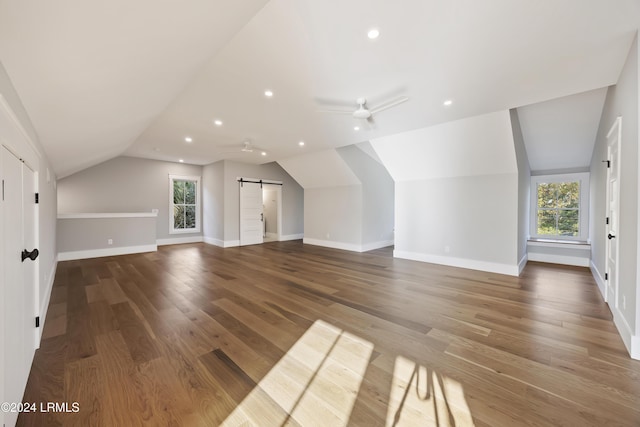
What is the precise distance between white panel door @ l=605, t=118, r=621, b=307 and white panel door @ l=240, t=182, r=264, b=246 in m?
7.80

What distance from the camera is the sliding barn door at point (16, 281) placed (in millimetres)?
1349

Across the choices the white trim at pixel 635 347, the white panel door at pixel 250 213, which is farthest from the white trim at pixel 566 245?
the white panel door at pixel 250 213

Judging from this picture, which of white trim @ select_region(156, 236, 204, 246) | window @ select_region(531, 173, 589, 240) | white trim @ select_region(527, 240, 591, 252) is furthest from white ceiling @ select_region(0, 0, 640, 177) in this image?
white trim @ select_region(156, 236, 204, 246)

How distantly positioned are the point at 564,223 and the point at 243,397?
782 centimetres

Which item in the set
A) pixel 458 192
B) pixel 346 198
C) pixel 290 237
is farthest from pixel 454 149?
pixel 290 237

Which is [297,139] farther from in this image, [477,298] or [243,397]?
[243,397]

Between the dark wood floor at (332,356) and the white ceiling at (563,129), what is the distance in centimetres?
273

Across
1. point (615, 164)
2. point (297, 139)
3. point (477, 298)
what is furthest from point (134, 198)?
point (615, 164)

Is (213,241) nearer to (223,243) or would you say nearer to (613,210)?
(223,243)

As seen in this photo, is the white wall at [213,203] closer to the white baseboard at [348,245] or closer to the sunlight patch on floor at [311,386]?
the white baseboard at [348,245]

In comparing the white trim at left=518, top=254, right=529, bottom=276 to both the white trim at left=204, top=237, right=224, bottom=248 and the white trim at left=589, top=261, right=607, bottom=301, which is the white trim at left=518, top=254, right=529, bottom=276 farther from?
the white trim at left=204, top=237, right=224, bottom=248

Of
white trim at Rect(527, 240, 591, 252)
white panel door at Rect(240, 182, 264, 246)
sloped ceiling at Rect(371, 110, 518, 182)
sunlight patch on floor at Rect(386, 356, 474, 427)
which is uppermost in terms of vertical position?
sloped ceiling at Rect(371, 110, 518, 182)

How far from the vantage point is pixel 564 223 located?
609 centimetres

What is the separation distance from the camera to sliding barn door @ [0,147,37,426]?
4.42ft
